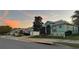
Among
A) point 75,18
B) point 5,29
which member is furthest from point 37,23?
point 75,18

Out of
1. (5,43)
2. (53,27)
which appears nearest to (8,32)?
(5,43)

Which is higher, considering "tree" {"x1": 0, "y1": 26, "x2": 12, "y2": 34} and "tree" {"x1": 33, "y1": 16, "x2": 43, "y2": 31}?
"tree" {"x1": 33, "y1": 16, "x2": 43, "y2": 31}

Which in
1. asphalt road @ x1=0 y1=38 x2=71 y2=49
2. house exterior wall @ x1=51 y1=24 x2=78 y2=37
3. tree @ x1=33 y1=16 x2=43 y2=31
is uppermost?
tree @ x1=33 y1=16 x2=43 y2=31

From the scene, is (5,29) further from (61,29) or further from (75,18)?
(75,18)

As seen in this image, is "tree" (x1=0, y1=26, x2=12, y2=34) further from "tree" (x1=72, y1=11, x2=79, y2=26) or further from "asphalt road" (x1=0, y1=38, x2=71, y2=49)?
"tree" (x1=72, y1=11, x2=79, y2=26)

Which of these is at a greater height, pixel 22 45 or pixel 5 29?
pixel 5 29

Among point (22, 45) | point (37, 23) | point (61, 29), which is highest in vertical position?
point (37, 23)

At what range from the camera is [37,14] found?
8672mm

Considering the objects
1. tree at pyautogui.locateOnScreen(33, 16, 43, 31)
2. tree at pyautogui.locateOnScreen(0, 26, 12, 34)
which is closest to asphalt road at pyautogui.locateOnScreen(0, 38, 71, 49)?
tree at pyautogui.locateOnScreen(0, 26, 12, 34)

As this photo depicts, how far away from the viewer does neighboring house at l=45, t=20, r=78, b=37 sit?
8648mm

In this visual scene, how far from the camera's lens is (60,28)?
342 inches

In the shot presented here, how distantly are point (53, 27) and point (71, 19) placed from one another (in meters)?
0.34

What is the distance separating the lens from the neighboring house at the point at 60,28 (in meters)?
8.65

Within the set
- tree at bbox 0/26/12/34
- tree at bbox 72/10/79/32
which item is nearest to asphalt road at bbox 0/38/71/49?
tree at bbox 0/26/12/34
